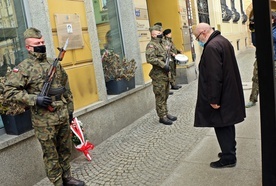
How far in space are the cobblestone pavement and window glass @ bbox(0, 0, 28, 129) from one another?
67.3 inches

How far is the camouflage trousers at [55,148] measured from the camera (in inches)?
125

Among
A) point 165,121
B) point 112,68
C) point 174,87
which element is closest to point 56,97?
point 112,68

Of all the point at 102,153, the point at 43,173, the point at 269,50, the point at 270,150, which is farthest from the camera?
the point at 102,153

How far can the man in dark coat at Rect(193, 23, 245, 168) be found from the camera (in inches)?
128

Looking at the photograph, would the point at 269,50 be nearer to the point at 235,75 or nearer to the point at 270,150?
the point at 270,150

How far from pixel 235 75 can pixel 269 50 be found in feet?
4.30

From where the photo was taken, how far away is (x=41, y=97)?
9.76ft

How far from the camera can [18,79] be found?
3.04 m

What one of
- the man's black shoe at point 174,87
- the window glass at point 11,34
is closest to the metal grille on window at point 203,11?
the man's black shoe at point 174,87

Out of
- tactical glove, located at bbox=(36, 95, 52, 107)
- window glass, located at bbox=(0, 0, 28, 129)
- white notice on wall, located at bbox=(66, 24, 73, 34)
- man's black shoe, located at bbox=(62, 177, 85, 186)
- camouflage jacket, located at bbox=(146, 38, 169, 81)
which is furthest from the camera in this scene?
camouflage jacket, located at bbox=(146, 38, 169, 81)

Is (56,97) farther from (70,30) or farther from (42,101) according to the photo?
(70,30)

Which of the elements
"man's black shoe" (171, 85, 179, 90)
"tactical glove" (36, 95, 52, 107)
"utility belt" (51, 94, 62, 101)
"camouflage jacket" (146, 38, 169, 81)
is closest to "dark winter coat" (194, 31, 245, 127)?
"utility belt" (51, 94, 62, 101)

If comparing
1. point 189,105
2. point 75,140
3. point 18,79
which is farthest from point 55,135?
point 189,105

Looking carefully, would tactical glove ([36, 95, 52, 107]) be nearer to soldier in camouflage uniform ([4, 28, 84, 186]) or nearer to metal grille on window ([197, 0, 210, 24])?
soldier in camouflage uniform ([4, 28, 84, 186])
